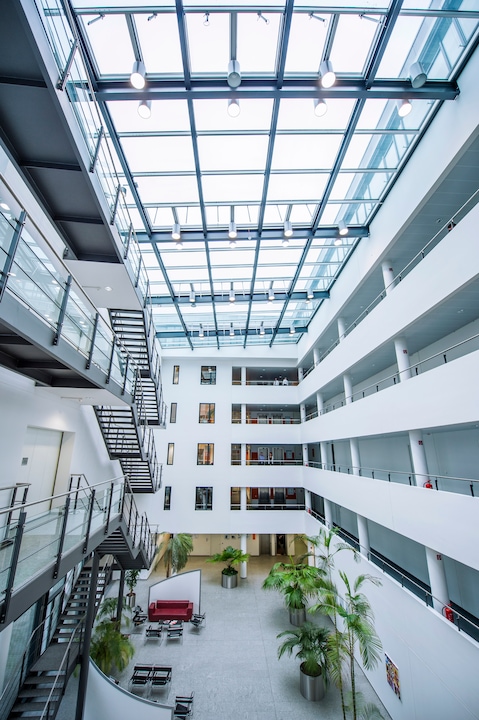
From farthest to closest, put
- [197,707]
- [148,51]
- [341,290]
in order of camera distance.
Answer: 1. [341,290]
2. [197,707]
3. [148,51]

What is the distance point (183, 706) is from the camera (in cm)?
877

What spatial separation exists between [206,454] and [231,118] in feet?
58.0

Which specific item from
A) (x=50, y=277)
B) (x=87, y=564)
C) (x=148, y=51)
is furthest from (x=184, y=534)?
(x=148, y=51)

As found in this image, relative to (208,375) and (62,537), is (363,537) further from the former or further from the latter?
(208,375)

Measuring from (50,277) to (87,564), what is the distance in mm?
10317

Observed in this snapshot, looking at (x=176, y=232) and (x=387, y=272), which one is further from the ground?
(x=176, y=232)

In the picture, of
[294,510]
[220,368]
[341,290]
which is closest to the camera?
[341,290]

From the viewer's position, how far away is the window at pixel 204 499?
795 inches

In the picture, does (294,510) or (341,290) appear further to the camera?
(294,510)

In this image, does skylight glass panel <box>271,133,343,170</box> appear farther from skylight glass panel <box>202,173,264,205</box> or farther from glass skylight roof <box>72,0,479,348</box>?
skylight glass panel <box>202,173,264,205</box>

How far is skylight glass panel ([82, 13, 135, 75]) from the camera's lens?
628 cm

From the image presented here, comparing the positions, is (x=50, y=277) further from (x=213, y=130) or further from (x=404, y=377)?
(x=404, y=377)

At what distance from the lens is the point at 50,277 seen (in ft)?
18.9

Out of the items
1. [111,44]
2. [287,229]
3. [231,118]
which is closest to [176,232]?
[287,229]
